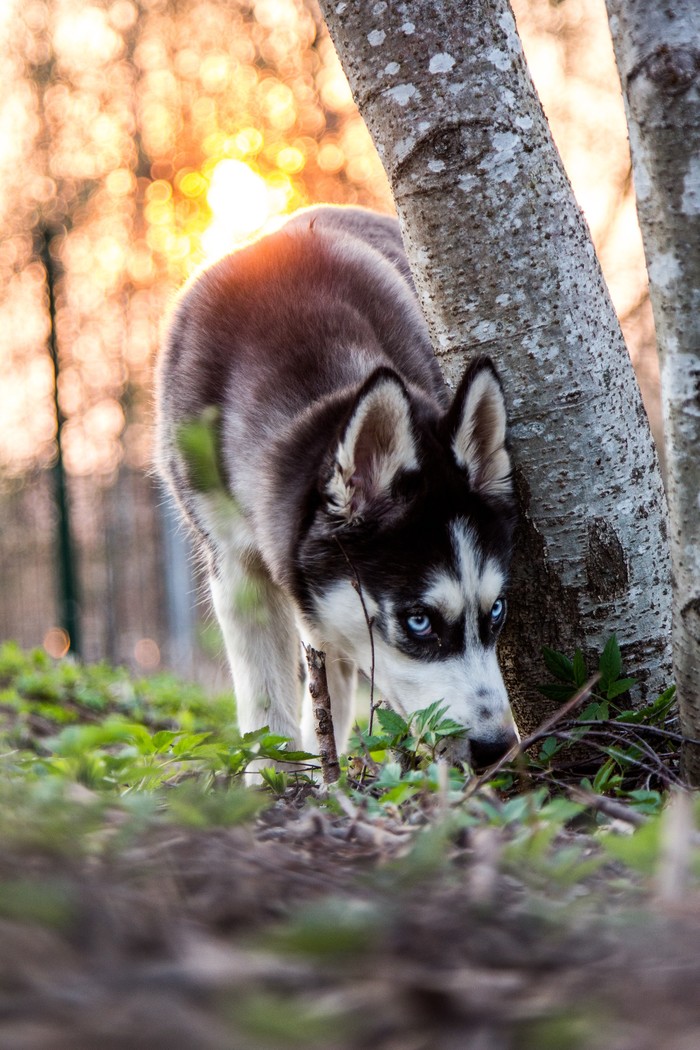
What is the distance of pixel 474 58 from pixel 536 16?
963 cm

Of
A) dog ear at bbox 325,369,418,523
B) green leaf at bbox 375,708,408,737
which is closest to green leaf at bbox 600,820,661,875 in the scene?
green leaf at bbox 375,708,408,737

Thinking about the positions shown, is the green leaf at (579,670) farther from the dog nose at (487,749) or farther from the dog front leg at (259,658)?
the dog front leg at (259,658)

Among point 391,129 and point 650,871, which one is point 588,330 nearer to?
point 391,129

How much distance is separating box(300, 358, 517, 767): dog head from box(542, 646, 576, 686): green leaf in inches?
8.3

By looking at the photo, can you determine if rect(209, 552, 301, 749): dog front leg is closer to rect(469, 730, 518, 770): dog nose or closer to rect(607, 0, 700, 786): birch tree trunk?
rect(469, 730, 518, 770): dog nose

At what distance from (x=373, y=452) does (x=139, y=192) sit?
967 centimetres

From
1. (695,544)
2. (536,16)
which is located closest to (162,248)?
(536,16)

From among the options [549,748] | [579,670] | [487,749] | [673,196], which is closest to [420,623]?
[487,749]

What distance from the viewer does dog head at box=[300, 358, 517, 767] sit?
2775 millimetres

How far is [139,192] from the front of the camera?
11.5 meters

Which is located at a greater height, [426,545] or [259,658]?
[426,545]

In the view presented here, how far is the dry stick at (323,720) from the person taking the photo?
98.6 inches

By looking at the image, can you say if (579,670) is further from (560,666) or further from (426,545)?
(426,545)

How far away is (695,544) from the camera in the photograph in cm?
213
